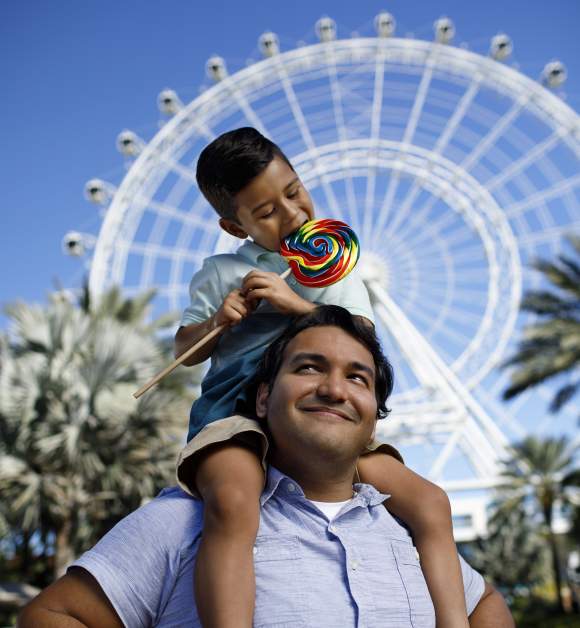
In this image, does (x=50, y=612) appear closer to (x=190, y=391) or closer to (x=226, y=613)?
(x=226, y=613)

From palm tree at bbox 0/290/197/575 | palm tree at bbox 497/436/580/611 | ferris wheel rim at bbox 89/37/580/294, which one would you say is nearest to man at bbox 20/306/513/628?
palm tree at bbox 0/290/197/575

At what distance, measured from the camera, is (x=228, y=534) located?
1610mm

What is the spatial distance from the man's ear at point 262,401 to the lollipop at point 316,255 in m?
0.37

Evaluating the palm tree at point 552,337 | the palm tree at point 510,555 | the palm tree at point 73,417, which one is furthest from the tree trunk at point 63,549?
the palm tree at point 510,555

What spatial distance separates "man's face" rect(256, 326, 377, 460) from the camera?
5.79 feet

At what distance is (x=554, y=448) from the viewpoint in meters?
23.2

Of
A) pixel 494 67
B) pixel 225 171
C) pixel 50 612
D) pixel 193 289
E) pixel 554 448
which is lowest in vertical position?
pixel 554 448

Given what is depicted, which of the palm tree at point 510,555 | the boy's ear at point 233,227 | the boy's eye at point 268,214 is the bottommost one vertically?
the palm tree at point 510,555

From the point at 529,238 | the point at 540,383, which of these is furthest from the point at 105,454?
the point at 529,238

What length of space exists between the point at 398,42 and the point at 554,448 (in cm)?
1303

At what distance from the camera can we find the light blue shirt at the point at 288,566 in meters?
1.62

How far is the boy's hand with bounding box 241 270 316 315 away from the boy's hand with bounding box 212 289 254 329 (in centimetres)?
1

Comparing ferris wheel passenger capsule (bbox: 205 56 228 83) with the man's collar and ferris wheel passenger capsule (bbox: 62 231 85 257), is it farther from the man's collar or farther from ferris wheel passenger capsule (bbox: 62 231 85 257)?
the man's collar

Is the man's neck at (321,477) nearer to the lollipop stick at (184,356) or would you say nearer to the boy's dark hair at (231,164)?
the lollipop stick at (184,356)
